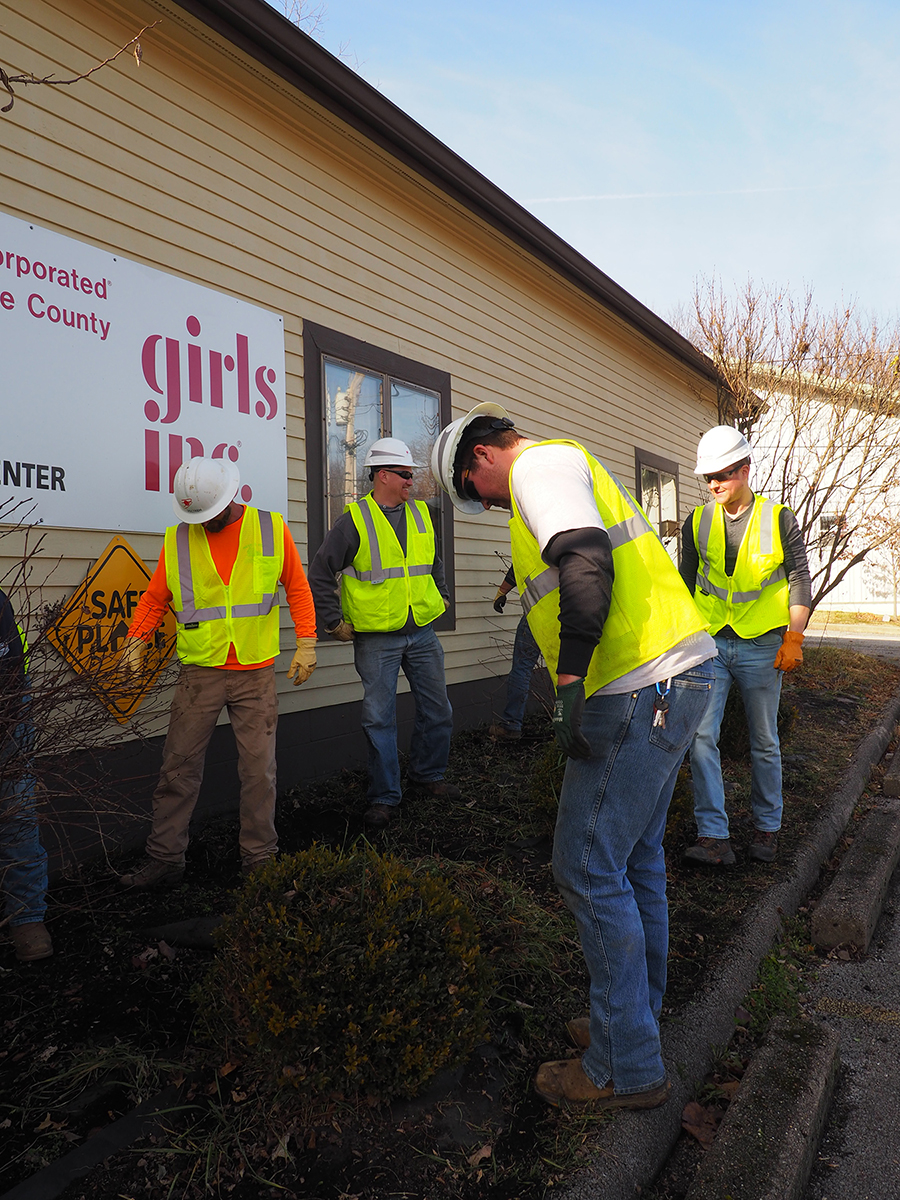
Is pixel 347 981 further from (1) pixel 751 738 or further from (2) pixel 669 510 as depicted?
(2) pixel 669 510

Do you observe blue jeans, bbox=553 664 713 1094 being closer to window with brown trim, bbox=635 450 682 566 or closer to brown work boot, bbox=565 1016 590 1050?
brown work boot, bbox=565 1016 590 1050

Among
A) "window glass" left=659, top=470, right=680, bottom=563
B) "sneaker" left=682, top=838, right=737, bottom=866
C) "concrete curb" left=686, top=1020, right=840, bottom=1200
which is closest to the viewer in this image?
"concrete curb" left=686, top=1020, right=840, bottom=1200

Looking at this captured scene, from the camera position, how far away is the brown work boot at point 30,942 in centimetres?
319

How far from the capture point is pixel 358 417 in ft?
21.0

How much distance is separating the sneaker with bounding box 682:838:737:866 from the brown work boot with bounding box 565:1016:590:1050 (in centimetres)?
177

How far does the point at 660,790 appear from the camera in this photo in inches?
97.4

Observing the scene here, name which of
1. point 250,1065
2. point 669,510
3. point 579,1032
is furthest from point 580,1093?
point 669,510

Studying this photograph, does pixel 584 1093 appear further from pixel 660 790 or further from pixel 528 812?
pixel 528 812

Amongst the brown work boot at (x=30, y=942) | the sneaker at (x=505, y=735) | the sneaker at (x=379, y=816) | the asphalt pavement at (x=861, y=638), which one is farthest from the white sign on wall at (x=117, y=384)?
the asphalt pavement at (x=861, y=638)

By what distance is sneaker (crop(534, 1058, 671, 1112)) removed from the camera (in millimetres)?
2475

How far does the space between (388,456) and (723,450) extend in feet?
6.55

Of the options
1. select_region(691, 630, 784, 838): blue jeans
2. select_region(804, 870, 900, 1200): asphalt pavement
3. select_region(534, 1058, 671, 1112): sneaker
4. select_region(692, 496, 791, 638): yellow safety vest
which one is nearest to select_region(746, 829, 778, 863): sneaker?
select_region(691, 630, 784, 838): blue jeans

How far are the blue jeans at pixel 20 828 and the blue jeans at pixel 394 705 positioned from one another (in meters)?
2.14

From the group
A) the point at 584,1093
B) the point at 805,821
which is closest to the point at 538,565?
the point at 584,1093
